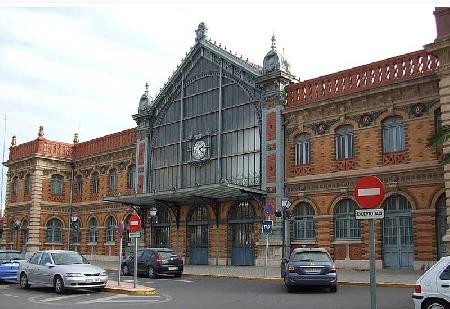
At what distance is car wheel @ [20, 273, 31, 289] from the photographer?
66.4 feet

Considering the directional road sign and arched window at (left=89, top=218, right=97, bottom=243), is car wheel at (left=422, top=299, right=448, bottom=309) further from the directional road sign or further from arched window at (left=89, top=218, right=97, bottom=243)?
arched window at (left=89, top=218, right=97, bottom=243)

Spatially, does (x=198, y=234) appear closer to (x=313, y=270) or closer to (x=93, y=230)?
(x=93, y=230)

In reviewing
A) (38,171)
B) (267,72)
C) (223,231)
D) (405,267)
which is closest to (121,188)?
(38,171)

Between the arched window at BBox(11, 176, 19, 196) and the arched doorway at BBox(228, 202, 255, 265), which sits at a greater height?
the arched window at BBox(11, 176, 19, 196)

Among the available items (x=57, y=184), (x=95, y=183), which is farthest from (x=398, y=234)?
(x=57, y=184)

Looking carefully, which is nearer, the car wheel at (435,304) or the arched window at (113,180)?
the car wheel at (435,304)

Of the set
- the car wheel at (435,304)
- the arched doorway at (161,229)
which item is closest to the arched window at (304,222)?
the arched doorway at (161,229)

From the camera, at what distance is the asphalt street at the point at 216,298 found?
1491 cm

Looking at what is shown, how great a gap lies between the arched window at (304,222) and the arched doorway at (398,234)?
4.07 metres

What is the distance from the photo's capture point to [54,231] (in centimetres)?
4656

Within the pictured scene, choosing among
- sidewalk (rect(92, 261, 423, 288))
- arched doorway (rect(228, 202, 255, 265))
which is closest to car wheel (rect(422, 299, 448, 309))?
sidewalk (rect(92, 261, 423, 288))

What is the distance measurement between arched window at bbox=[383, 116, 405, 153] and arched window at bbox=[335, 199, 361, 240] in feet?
10.7

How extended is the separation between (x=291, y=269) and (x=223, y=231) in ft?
48.4

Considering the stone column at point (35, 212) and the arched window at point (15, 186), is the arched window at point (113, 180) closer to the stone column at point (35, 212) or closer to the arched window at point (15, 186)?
the stone column at point (35, 212)
